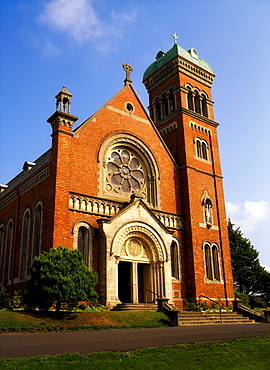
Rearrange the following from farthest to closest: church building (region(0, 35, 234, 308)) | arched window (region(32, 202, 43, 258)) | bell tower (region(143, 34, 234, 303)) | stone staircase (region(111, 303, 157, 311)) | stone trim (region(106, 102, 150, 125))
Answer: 1. bell tower (region(143, 34, 234, 303))
2. stone trim (region(106, 102, 150, 125))
3. arched window (region(32, 202, 43, 258))
4. church building (region(0, 35, 234, 308))
5. stone staircase (region(111, 303, 157, 311))

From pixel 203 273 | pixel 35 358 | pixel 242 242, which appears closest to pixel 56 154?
pixel 203 273

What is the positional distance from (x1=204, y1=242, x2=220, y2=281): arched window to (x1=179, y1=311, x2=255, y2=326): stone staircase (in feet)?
15.7

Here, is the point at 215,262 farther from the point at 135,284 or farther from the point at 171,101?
the point at 171,101

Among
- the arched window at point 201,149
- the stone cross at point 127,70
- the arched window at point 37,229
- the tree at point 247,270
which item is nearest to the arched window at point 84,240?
the arched window at point 37,229

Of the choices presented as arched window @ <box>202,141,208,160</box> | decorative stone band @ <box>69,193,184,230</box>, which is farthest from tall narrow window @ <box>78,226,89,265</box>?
arched window @ <box>202,141,208,160</box>

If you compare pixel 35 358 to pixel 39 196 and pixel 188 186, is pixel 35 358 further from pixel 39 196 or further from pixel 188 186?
pixel 188 186

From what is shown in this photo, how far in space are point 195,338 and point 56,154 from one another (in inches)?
563

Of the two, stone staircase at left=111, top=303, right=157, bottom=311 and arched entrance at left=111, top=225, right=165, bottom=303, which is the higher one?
arched entrance at left=111, top=225, right=165, bottom=303

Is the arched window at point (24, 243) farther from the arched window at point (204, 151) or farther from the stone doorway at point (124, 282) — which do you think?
the arched window at point (204, 151)

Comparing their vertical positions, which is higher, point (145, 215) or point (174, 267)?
point (145, 215)

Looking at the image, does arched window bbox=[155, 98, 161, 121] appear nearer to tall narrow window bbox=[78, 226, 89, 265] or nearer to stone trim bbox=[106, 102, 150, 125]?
stone trim bbox=[106, 102, 150, 125]

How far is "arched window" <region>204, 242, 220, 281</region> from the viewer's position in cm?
2888

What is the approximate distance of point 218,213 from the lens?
31.2 m

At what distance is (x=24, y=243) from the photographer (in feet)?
85.7
